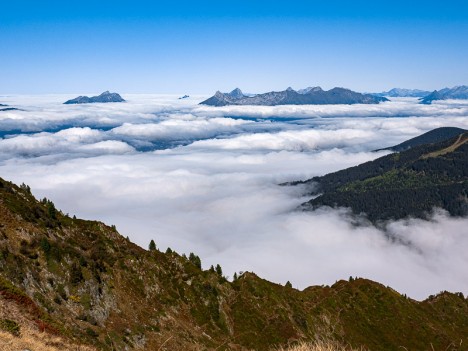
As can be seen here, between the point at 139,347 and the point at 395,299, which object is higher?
the point at 139,347

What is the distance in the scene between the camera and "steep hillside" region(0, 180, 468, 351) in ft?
207

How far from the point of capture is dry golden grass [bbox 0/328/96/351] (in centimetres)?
2167

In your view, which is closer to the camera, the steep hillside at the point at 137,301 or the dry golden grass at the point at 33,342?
the dry golden grass at the point at 33,342

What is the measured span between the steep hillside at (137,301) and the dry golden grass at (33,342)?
0.95 metres

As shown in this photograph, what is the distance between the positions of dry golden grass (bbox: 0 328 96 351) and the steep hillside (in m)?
0.95

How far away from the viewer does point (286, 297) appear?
150875 mm

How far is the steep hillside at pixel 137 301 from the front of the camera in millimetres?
63188

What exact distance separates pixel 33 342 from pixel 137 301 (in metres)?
71.6

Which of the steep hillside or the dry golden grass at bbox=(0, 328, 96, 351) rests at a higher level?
the dry golden grass at bbox=(0, 328, 96, 351)

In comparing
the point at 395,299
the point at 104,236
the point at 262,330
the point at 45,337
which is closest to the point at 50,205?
the point at 104,236

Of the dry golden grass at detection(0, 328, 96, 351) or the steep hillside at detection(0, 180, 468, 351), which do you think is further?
the steep hillside at detection(0, 180, 468, 351)

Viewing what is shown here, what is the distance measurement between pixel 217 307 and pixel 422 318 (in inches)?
4717

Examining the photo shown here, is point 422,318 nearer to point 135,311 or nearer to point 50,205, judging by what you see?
point 135,311

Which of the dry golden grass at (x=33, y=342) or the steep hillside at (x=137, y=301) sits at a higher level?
the dry golden grass at (x=33, y=342)
